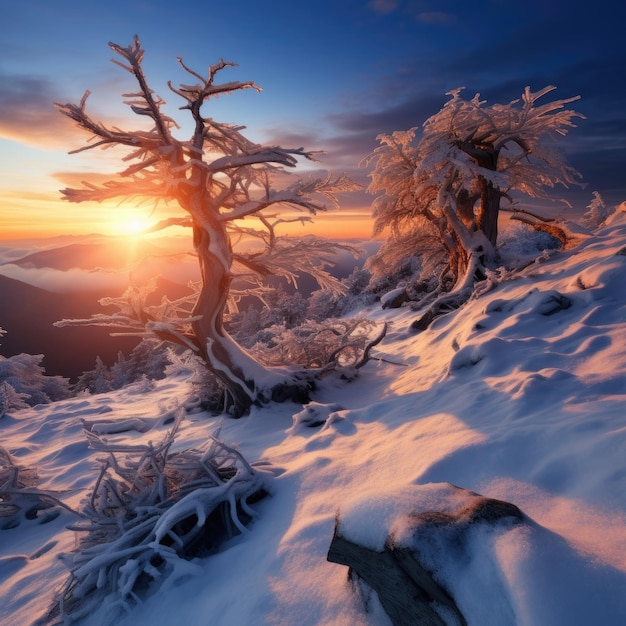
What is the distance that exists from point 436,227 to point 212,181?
26.5ft

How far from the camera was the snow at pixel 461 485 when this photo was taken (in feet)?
4.09

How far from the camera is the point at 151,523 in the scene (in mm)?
2553

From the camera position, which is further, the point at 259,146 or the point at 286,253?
the point at 286,253

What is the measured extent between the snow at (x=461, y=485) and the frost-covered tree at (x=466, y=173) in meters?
4.97

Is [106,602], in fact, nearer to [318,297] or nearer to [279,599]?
[279,599]

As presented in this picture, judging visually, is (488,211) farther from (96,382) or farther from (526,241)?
(96,382)

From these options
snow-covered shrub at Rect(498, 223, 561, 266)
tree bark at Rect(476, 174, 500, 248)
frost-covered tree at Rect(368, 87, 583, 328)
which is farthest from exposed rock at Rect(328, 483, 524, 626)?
snow-covered shrub at Rect(498, 223, 561, 266)

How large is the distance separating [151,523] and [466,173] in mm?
9262

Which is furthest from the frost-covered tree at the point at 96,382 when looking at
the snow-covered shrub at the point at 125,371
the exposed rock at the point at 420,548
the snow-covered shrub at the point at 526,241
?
the exposed rock at the point at 420,548

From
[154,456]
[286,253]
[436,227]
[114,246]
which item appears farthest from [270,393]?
[436,227]

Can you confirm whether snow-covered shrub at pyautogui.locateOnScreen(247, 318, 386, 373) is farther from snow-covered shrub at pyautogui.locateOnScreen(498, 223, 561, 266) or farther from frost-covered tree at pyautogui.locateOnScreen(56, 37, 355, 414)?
snow-covered shrub at pyautogui.locateOnScreen(498, 223, 561, 266)

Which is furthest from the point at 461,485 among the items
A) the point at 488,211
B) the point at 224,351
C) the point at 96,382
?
the point at 96,382

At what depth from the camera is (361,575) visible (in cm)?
159

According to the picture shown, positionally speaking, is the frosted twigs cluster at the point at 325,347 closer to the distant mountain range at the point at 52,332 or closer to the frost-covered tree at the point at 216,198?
the frost-covered tree at the point at 216,198
